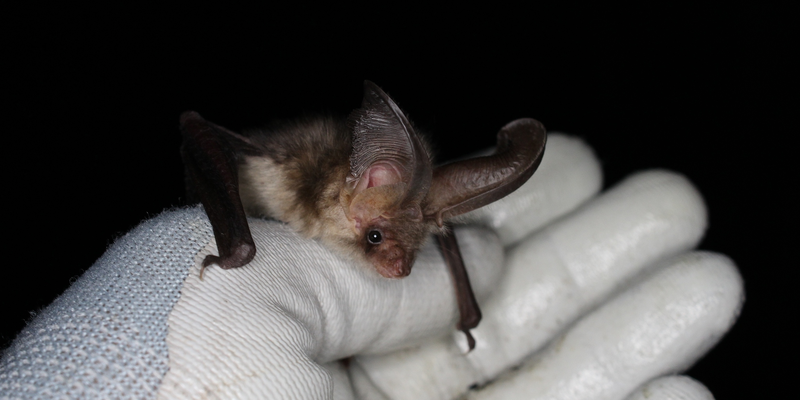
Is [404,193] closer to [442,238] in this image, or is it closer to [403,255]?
[403,255]

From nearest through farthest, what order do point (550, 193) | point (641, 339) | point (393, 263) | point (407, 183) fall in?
1. point (407, 183)
2. point (393, 263)
3. point (641, 339)
4. point (550, 193)

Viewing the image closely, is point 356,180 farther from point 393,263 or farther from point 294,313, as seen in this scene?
point 294,313

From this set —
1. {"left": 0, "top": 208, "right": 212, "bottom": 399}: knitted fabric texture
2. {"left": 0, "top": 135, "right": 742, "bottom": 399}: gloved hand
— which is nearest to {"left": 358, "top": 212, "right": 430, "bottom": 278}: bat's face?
{"left": 0, "top": 135, "right": 742, "bottom": 399}: gloved hand

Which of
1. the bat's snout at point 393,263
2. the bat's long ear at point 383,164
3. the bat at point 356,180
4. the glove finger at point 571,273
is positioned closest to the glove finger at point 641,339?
the glove finger at point 571,273

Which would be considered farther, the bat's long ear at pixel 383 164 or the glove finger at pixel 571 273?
the glove finger at pixel 571 273

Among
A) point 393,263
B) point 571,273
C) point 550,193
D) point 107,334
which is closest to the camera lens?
point 107,334

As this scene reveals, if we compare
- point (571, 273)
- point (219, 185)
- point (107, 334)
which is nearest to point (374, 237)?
point (219, 185)

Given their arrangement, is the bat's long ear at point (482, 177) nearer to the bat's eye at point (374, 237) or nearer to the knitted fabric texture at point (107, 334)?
the bat's eye at point (374, 237)
